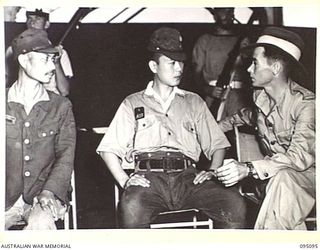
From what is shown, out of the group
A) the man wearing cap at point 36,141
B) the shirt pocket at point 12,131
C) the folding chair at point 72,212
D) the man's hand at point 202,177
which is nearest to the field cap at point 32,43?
the man wearing cap at point 36,141

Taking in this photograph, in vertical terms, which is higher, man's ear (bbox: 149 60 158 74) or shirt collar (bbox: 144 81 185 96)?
man's ear (bbox: 149 60 158 74)

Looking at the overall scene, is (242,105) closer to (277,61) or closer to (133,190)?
(277,61)

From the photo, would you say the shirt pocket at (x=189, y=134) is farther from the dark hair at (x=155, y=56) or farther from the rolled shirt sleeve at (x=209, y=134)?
the dark hair at (x=155, y=56)

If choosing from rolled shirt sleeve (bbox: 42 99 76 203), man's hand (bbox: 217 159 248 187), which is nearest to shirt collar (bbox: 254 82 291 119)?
man's hand (bbox: 217 159 248 187)

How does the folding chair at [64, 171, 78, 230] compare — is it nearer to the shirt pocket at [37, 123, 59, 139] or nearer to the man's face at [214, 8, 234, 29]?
the shirt pocket at [37, 123, 59, 139]

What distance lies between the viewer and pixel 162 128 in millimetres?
953

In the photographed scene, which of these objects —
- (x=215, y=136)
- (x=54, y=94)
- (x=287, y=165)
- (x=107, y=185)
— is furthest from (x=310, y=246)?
(x=54, y=94)

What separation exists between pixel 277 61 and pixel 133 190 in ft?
1.10

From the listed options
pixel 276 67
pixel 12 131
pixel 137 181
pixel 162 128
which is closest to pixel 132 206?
pixel 137 181

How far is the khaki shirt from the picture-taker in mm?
946

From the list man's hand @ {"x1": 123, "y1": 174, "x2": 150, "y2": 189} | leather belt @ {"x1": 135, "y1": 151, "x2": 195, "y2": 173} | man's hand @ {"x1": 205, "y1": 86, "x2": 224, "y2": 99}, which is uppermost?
man's hand @ {"x1": 205, "y1": 86, "x2": 224, "y2": 99}

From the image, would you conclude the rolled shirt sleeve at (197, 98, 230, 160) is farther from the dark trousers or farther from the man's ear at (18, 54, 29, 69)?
the man's ear at (18, 54, 29, 69)

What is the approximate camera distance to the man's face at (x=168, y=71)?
953 mm

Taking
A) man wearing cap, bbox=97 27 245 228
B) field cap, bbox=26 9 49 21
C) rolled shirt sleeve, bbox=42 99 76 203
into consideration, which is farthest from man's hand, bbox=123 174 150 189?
field cap, bbox=26 9 49 21
